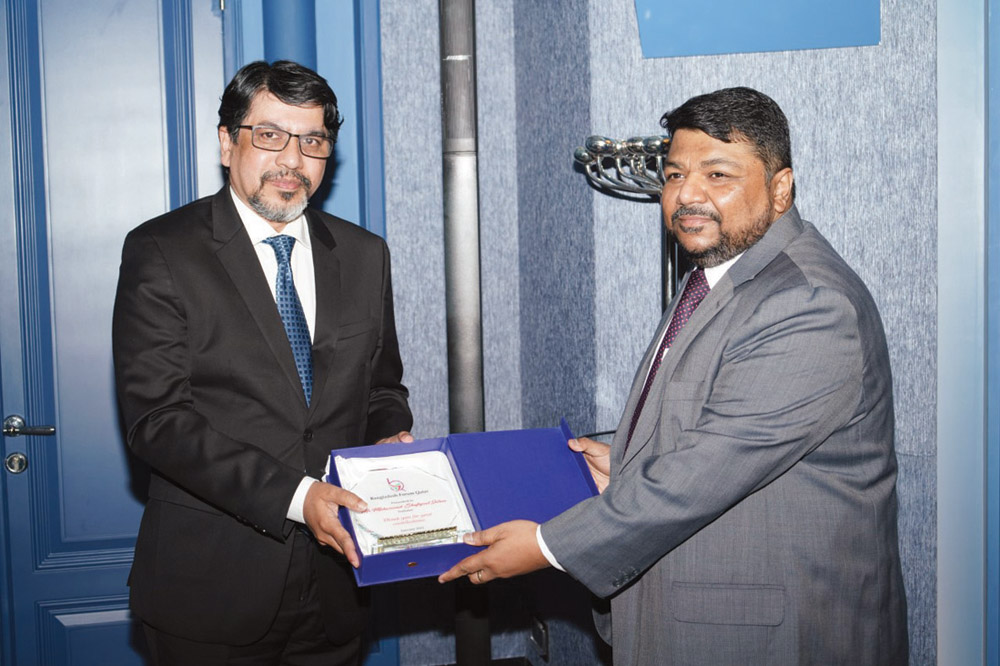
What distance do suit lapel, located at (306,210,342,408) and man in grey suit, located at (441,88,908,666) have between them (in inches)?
20.2

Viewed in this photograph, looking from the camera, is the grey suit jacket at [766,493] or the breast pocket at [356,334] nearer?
the grey suit jacket at [766,493]

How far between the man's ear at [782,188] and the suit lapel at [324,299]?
0.95m

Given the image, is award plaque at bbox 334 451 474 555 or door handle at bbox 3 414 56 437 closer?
award plaque at bbox 334 451 474 555

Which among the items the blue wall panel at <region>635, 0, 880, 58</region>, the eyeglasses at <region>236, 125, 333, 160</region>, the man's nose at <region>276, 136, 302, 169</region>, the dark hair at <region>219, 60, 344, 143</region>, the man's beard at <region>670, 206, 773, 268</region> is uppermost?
the blue wall panel at <region>635, 0, 880, 58</region>

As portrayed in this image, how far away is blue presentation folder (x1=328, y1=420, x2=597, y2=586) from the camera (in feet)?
5.52

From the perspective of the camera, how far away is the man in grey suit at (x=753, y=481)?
1467 millimetres

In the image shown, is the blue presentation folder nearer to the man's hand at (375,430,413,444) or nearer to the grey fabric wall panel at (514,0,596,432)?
the man's hand at (375,430,413,444)

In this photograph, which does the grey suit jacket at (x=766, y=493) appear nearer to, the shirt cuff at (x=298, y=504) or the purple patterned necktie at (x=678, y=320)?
the purple patterned necktie at (x=678, y=320)

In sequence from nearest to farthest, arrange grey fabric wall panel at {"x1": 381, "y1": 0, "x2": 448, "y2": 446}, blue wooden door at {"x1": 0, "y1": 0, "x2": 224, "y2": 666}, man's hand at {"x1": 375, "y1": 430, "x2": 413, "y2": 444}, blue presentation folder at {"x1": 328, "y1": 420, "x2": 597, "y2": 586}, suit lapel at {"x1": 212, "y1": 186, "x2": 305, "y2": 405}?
1. blue presentation folder at {"x1": 328, "y1": 420, "x2": 597, "y2": 586}
2. suit lapel at {"x1": 212, "y1": 186, "x2": 305, "y2": 405}
3. man's hand at {"x1": 375, "y1": 430, "x2": 413, "y2": 444}
4. blue wooden door at {"x1": 0, "y1": 0, "x2": 224, "y2": 666}
5. grey fabric wall panel at {"x1": 381, "y1": 0, "x2": 448, "y2": 446}

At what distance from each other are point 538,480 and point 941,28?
1.56m

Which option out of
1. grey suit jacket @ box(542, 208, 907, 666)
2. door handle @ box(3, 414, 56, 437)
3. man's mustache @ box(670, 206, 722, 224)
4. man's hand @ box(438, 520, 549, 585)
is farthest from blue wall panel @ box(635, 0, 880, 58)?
door handle @ box(3, 414, 56, 437)

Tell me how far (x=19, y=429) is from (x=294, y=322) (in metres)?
1.34

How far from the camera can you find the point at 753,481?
58.4 inches

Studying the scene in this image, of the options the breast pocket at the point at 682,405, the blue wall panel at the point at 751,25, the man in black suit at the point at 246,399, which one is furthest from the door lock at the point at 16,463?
the blue wall panel at the point at 751,25
